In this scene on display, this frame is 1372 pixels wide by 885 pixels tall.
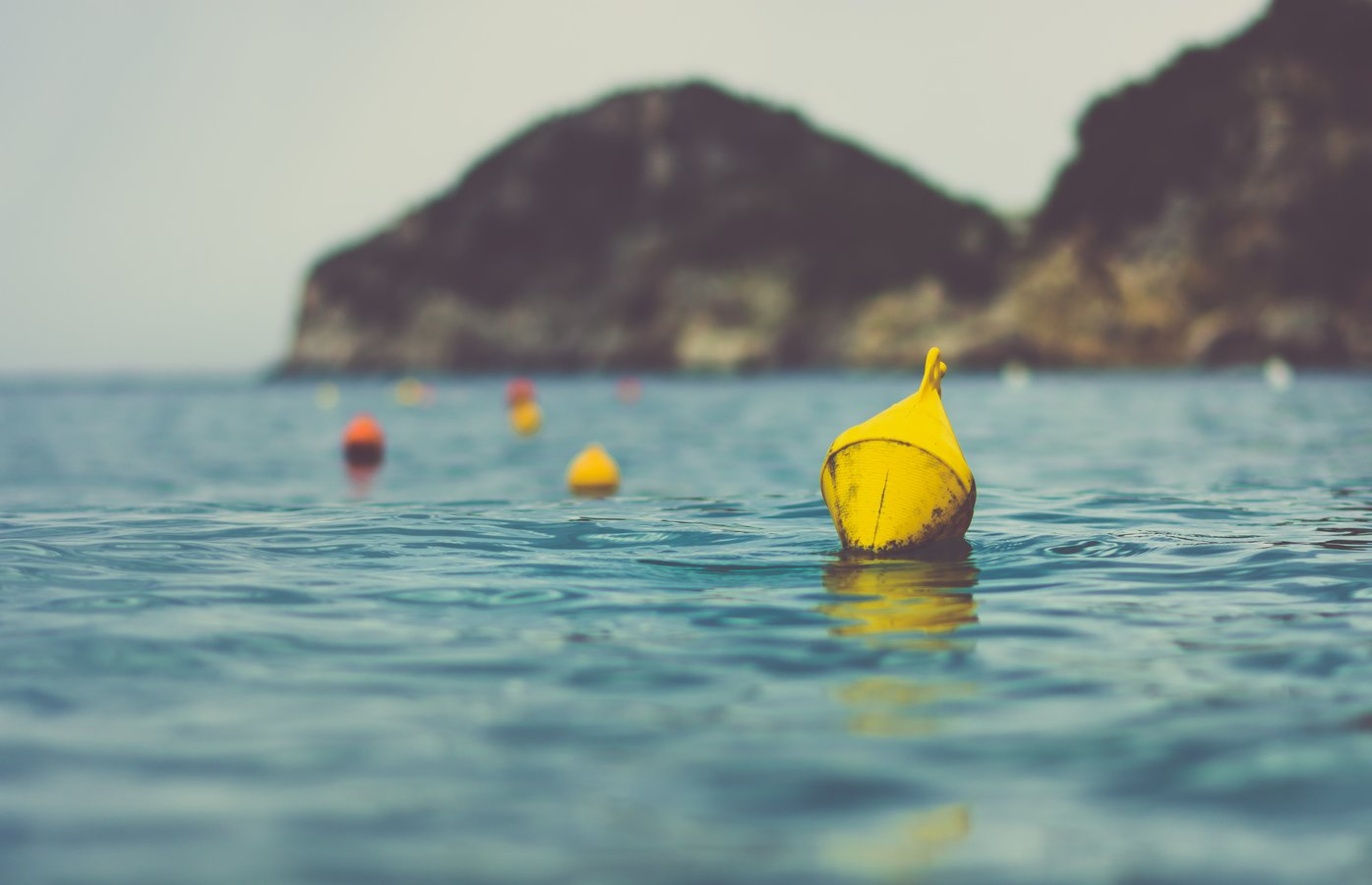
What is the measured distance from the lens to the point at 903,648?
6133 millimetres

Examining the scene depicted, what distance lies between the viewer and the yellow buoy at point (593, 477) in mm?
14609

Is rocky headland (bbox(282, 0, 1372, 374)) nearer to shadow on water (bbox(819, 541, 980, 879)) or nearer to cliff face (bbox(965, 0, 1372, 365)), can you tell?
cliff face (bbox(965, 0, 1372, 365))

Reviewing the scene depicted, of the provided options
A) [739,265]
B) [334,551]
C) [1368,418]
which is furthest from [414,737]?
[739,265]

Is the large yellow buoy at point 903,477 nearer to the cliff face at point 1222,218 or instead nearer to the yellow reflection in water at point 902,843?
the yellow reflection in water at point 902,843

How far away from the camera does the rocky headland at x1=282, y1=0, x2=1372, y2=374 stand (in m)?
73.9

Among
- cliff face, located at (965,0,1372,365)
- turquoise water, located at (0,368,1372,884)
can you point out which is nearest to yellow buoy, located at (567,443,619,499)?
turquoise water, located at (0,368,1372,884)

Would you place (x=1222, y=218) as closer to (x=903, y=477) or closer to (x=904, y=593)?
(x=903, y=477)

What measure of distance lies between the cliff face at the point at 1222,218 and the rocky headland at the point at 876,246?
15cm

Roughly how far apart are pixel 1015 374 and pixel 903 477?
230ft

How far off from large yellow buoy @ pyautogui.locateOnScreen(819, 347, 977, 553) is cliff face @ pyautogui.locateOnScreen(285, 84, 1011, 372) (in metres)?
90.0

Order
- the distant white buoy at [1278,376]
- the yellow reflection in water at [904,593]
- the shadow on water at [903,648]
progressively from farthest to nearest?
1. the distant white buoy at [1278,376]
2. the yellow reflection in water at [904,593]
3. the shadow on water at [903,648]

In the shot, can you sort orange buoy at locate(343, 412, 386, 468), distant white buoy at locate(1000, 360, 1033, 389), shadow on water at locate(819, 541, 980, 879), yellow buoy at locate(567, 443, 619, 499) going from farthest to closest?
distant white buoy at locate(1000, 360, 1033, 389) → orange buoy at locate(343, 412, 386, 468) → yellow buoy at locate(567, 443, 619, 499) → shadow on water at locate(819, 541, 980, 879)

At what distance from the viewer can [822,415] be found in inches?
1400

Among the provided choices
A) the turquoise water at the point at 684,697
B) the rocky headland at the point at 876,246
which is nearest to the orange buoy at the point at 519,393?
the turquoise water at the point at 684,697
